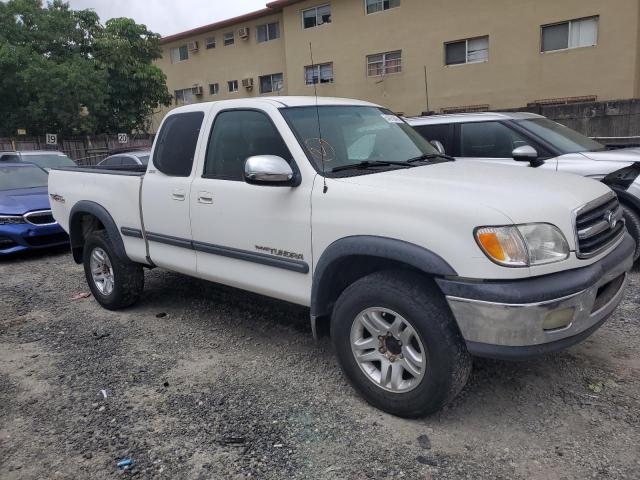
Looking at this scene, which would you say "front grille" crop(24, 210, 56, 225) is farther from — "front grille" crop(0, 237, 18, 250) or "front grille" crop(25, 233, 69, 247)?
"front grille" crop(0, 237, 18, 250)

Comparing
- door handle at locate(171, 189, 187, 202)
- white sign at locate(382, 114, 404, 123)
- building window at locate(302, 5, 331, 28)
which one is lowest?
door handle at locate(171, 189, 187, 202)

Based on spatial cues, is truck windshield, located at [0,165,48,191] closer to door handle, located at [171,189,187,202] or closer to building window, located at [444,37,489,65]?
door handle, located at [171,189,187,202]

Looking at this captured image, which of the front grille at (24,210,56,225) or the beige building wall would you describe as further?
the beige building wall

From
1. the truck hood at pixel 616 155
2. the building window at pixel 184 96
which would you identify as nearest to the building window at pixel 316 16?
the building window at pixel 184 96

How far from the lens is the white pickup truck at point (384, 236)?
8.67 feet

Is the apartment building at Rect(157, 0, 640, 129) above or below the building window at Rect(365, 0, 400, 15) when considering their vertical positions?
below

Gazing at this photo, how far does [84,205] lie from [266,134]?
253cm

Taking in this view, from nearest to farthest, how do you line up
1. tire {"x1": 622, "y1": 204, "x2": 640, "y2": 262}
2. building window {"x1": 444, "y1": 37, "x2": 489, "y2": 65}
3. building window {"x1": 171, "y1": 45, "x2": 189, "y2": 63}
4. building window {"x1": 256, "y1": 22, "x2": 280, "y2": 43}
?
tire {"x1": 622, "y1": 204, "x2": 640, "y2": 262}
building window {"x1": 444, "y1": 37, "x2": 489, "y2": 65}
building window {"x1": 256, "y1": 22, "x2": 280, "y2": 43}
building window {"x1": 171, "y1": 45, "x2": 189, "y2": 63}

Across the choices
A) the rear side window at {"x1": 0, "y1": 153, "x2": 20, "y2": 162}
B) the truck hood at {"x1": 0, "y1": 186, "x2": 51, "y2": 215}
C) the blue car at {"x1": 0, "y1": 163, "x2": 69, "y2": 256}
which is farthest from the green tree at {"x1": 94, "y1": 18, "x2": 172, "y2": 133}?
the blue car at {"x1": 0, "y1": 163, "x2": 69, "y2": 256}

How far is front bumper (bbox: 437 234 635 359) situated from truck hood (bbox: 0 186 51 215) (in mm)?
7384

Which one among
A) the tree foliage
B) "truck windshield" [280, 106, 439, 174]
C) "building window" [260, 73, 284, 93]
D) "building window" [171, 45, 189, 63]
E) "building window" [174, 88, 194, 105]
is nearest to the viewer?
"truck windshield" [280, 106, 439, 174]

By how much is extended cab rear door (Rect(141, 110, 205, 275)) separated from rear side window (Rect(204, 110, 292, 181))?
21 centimetres

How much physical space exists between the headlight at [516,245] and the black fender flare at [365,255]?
0.23 m

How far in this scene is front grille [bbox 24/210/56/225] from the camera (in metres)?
7.98
